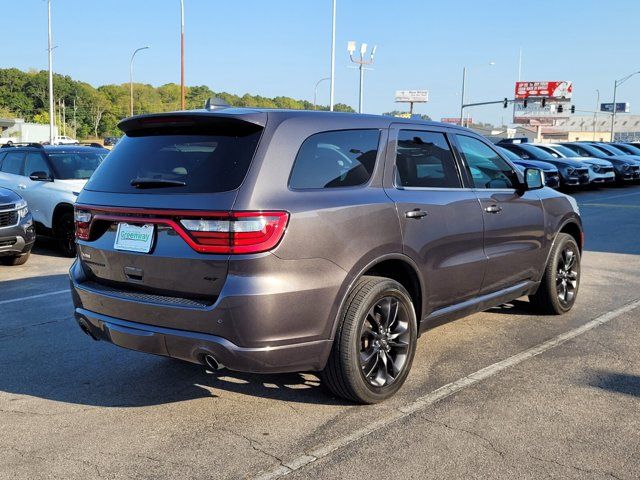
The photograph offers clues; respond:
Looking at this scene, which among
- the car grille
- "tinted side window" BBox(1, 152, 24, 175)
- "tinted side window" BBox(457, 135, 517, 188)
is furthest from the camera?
"tinted side window" BBox(1, 152, 24, 175)

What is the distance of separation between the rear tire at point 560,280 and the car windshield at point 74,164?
289 inches

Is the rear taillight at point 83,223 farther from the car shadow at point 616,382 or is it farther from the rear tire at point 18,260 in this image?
the rear tire at point 18,260

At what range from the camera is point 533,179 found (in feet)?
18.4

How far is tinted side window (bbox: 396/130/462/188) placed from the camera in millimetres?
4344

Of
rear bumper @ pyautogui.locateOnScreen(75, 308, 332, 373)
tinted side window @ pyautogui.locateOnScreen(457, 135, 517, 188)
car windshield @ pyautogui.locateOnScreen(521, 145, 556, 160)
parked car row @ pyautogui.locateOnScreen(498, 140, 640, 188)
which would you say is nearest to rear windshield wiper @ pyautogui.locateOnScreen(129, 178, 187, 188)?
rear bumper @ pyautogui.locateOnScreen(75, 308, 332, 373)

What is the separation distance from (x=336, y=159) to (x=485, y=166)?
1818mm

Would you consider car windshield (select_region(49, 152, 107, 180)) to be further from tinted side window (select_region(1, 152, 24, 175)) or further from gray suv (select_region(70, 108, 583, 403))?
gray suv (select_region(70, 108, 583, 403))

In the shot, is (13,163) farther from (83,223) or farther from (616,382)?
(616,382)

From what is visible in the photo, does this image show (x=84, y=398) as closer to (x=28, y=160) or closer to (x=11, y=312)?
(x=11, y=312)

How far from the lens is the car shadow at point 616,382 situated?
4.22 m

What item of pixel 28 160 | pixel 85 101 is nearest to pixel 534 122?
pixel 85 101

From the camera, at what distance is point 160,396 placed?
418 centimetres

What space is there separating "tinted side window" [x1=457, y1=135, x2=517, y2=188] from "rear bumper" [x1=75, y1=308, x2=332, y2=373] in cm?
210

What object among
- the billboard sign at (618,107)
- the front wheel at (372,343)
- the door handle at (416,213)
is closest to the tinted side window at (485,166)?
the door handle at (416,213)
